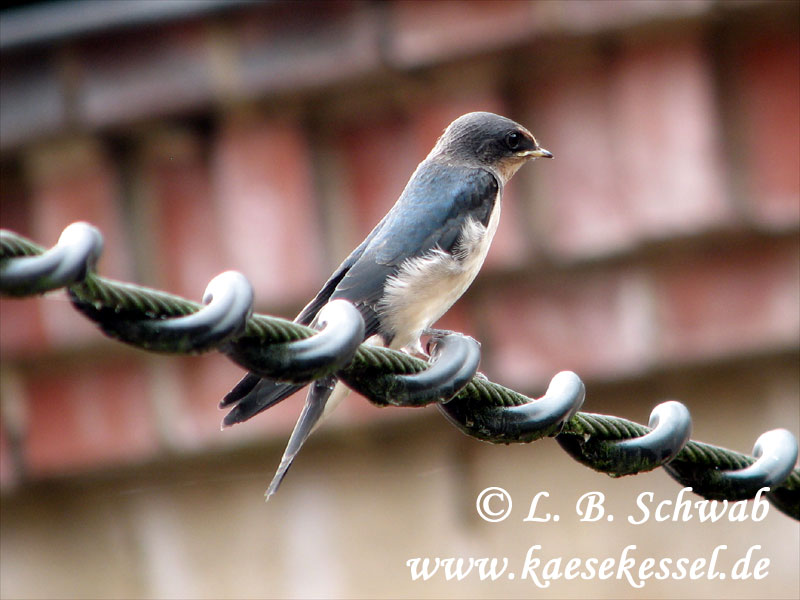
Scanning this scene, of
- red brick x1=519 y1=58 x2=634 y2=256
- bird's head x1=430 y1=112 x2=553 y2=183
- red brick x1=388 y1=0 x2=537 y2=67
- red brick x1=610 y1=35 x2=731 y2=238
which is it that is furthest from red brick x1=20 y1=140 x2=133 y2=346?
red brick x1=610 y1=35 x2=731 y2=238

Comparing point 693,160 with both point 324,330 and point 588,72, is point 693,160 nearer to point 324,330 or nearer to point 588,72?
point 588,72

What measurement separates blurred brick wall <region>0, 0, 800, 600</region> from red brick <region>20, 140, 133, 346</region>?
0.04 feet

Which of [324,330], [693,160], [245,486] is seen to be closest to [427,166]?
[693,160]

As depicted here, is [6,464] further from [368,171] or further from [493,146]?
[493,146]

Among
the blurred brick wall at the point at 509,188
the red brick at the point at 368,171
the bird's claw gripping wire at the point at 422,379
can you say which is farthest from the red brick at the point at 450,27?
the bird's claw gripping wire at the point at 422,379

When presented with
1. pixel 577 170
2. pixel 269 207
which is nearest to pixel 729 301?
pixel 577 170

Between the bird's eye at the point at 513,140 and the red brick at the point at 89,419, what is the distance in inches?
117

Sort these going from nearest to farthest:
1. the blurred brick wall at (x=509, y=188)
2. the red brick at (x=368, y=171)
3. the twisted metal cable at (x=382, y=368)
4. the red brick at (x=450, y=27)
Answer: the twisted metal cable at (x=382, y=368) < the red brick at (x=450, y=27) < the blurred brick wall at (x=509, y=188) < the red brick at (x=368, y=171)

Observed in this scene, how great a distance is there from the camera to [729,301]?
654cm

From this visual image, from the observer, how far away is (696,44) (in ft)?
21.6

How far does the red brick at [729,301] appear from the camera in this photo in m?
6.50

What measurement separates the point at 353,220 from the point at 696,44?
212 centimetres

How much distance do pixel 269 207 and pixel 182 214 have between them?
549 millimetres

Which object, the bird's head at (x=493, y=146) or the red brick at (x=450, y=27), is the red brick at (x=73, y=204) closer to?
the red brick at (x=450, y=27)
